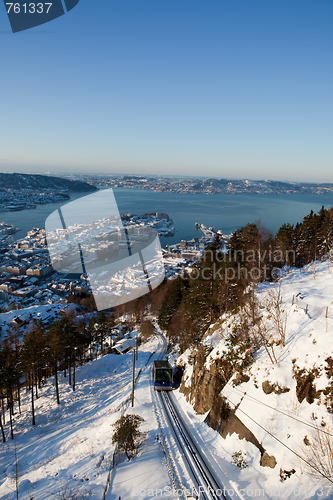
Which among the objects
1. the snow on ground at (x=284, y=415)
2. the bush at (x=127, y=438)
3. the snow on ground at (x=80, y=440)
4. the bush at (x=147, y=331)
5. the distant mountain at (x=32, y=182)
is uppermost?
the distant mountain at (x=32, y=182)

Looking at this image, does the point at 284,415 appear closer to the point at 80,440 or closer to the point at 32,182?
the point at 80,440

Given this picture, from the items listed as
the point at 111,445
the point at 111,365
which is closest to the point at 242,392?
the point at 111,445

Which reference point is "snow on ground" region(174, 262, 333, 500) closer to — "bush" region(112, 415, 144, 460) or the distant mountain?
"bush" region(112, 415, 144, 460)

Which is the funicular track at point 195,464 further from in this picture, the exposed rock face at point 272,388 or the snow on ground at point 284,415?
the exposed rock face at point 272,388

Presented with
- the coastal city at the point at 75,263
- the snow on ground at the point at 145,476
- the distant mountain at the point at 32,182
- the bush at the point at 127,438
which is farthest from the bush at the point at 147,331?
the distant mountain at the point at 32,182

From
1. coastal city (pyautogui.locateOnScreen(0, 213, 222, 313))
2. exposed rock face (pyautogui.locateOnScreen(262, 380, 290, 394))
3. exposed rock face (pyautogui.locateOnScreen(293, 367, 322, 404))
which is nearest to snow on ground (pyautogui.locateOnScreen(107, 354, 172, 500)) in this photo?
exposed rock face (pyautogui.locateOnScreen(262, 380, 290, 394))

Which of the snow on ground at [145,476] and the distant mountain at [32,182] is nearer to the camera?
the snow on ground at [145,476]

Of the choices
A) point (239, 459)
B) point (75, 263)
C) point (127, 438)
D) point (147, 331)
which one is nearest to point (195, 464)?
point (239, 459)
